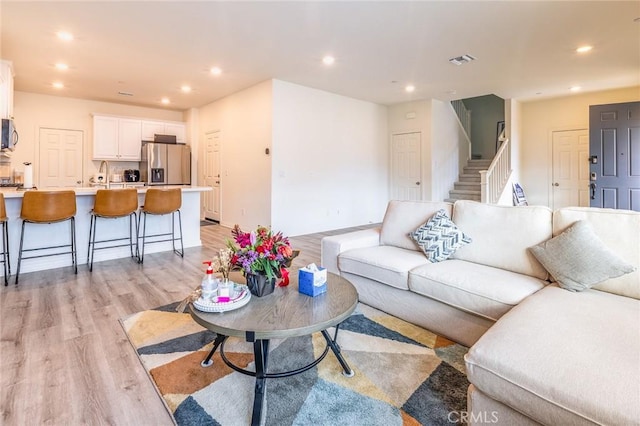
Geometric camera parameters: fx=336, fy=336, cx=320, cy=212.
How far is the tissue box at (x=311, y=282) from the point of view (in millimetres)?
1871

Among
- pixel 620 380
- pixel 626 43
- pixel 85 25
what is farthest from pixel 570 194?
pixel 85 25

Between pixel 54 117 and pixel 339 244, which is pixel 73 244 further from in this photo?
pixel 54 117

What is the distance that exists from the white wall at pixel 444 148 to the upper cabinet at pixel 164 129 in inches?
231

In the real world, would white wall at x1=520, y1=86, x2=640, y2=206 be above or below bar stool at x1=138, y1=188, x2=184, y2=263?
above

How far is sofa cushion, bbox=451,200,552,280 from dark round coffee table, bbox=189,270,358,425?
1186 millimetres

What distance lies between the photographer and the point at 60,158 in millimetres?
7016

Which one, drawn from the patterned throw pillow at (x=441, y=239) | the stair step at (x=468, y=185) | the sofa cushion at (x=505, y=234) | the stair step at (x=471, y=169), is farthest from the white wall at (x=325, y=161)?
the sofa cushion at (x=505, y=234)

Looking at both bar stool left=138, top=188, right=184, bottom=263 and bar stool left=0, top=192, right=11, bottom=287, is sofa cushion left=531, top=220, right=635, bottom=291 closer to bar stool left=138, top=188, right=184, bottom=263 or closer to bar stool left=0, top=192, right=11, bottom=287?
bar stool left=138, top=188, right=184, bottom=263

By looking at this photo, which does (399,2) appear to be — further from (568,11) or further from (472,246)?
(472,246)


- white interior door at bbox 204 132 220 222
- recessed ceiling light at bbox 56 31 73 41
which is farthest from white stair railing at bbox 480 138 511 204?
recessed ceiling light at bbox 56 31 73 41

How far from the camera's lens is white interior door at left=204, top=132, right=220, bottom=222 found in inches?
290

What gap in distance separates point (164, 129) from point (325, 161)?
4071 mm

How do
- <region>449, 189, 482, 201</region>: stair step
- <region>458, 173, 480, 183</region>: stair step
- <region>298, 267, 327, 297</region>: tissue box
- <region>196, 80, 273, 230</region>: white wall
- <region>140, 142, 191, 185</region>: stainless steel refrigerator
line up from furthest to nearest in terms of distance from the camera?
<region>458, 173, 480, 183</region>: stair step < <region>449, 189, 482, 201</region>: stair step < <region>140, 142, 191, 185</region>: stainless steel refrigerator < <region>196, 80, 273, 230</region>: white wall < <region>298, 267, 327, 297</region>: tissue box

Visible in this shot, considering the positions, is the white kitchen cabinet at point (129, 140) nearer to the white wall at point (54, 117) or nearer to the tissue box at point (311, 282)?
the white wall at point (54, 117)
